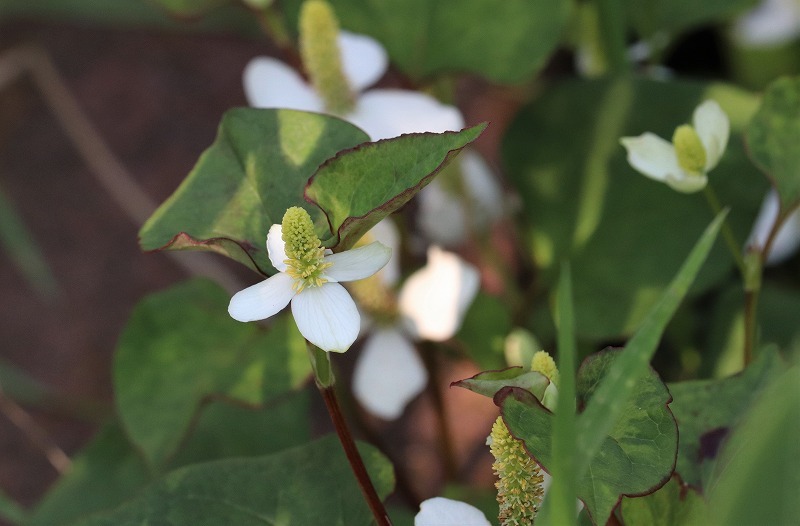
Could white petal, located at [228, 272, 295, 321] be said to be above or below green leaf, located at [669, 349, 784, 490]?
above

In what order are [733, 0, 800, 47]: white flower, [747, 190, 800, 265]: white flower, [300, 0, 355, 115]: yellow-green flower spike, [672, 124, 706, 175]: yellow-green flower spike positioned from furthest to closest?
1. [733, 0, 800, 47]: white flower
2. [747, 190, 800, 265]: white flower
3. [300, 0, 355, 115]: yellow-green flower spike
4. [672, 124, 706, 175]: yellow-green flower spike

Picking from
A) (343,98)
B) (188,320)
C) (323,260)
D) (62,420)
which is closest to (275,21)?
(343,98)

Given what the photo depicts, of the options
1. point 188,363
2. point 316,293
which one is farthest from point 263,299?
point 188,363

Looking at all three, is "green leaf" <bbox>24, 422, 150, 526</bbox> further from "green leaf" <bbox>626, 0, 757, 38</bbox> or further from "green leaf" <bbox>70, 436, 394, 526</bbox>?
"green leaf" <bbox>626, 0, 757, 38</bbox>

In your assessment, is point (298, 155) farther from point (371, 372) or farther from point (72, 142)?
point (72, 142)

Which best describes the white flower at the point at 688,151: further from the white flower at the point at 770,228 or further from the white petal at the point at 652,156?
the white flower at the point at 770,228

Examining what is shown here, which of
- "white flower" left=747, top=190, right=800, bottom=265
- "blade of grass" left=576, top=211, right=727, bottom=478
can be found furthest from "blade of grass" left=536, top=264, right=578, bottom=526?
"white flower" left=747, top=190, right=800, bottom=265
